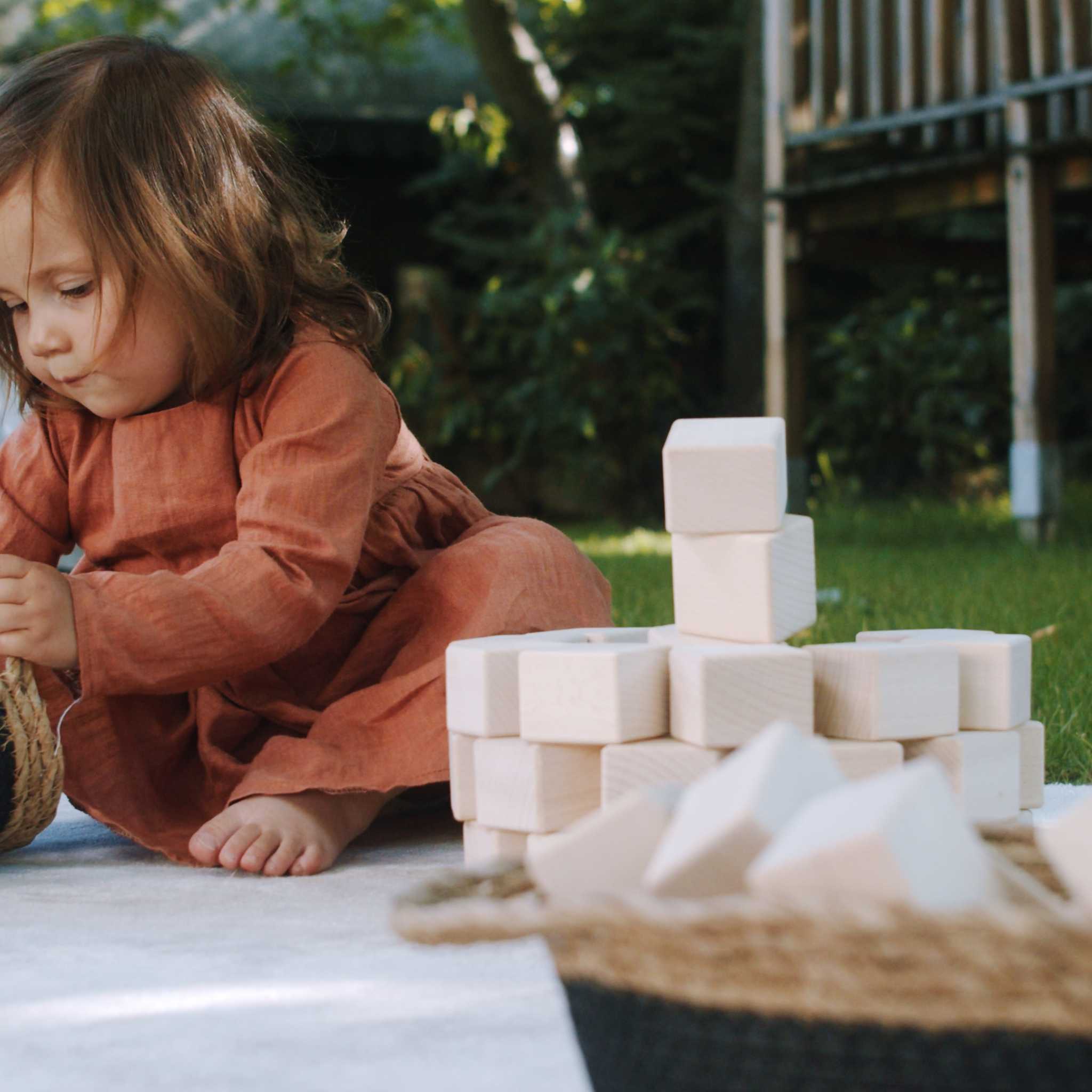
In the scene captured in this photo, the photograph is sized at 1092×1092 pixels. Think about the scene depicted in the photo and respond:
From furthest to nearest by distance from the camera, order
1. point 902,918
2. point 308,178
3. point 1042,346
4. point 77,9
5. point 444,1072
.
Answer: point 77,9 → point 1042,346 → point 308,178 → point 444,1072 → point 902,918

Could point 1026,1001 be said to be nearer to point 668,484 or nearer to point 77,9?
point 668,484

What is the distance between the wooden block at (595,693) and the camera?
1.28 m

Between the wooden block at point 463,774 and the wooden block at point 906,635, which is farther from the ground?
the wooden block at point 906,635

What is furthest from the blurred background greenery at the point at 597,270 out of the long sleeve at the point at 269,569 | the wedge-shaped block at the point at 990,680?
the wedge-shaped block at the point at 990,680

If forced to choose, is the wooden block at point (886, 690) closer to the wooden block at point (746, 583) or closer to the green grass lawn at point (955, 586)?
the wooden block at point (746, 583)

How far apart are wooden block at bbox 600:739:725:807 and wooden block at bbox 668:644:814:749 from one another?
1 centimetres

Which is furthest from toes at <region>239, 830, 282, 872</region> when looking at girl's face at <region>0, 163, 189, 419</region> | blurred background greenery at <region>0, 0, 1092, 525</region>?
blurred background greenery at <region>0, 0, 1092, 525</region>

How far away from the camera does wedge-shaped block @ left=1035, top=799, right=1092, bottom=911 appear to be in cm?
72

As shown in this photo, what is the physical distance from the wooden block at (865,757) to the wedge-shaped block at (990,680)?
13 cm

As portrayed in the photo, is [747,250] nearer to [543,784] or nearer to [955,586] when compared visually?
[955,586]

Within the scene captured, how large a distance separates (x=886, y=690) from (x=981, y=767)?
15 cm

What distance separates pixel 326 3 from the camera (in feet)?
30.8

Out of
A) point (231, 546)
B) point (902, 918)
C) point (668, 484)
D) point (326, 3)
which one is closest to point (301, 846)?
point (231, 546)

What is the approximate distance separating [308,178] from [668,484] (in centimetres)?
103
